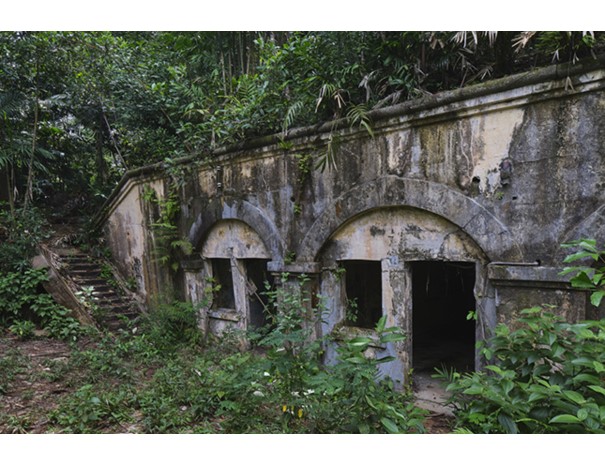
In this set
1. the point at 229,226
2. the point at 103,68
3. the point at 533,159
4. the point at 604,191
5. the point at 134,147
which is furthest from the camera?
the point at 134,147

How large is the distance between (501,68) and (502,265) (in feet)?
8.02

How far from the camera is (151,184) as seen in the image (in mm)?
8836

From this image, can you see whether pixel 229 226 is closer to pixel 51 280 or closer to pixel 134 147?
pixel 51 280

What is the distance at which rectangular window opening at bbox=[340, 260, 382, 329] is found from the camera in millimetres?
6164

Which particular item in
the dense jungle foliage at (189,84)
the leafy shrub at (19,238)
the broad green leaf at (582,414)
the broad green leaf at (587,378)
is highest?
the dense jungle foliage at (189,84)

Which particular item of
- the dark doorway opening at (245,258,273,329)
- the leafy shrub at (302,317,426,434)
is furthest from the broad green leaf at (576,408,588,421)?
the dark doorway opening at (245,258,273,329)

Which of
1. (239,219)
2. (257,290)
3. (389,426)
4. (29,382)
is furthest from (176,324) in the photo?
(389,426)

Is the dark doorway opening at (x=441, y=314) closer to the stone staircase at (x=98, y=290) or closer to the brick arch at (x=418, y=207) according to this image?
the brick arch at (x=418, y=207)

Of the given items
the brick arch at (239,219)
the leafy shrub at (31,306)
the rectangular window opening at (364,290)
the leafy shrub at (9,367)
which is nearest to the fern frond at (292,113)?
the brick arch at (239,219)

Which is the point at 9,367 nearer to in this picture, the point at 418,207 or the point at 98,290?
the point at 98,290

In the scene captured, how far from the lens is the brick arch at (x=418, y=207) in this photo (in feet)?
13.7

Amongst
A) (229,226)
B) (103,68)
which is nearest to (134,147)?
(103,68)

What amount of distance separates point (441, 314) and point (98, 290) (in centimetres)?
802

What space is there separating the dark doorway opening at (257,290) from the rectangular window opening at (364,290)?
1.70 meters
